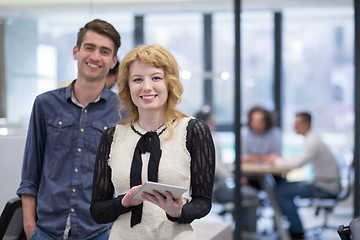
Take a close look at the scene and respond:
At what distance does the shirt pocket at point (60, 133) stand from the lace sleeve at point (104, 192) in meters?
0.38

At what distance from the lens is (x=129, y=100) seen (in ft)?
5.82

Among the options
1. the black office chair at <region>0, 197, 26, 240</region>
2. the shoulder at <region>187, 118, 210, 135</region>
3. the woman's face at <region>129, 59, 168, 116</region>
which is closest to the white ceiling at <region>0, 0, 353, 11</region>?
the black office chair at <region>0, 197, 26, 240</region>

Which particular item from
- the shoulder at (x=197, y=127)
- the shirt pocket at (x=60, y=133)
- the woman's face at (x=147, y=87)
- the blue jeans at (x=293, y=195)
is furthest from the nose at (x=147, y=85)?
the blue jeans at (x=293, y=195)

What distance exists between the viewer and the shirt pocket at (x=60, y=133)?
2.06m

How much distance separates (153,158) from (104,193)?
0.21 meters

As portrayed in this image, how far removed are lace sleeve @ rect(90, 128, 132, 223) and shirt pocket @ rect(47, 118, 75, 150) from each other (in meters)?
0.38

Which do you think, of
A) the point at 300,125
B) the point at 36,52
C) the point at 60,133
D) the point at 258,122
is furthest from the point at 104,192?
the point at 258,122

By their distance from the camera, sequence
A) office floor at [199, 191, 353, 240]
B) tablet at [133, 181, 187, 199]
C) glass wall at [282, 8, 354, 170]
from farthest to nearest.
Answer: glass wall at [282, 8, 354, 170]
office floor at [199, 191, 353, 240]
tablet at [133, 181, 187, 199]

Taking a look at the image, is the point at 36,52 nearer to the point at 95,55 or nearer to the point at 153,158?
the point at 95,55

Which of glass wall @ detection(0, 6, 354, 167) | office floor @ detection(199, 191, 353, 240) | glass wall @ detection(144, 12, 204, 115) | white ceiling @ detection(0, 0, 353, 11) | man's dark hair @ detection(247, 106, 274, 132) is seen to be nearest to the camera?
glass wall @ detection(0, 6, 354, 167)

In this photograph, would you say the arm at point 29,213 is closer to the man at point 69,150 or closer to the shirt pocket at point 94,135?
the man at point 69,150

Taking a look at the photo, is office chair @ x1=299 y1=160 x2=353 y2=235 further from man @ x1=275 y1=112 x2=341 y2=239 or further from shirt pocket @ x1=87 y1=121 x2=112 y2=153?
shirt pocket @ x1=87 y1=121 x2=112 y2=153

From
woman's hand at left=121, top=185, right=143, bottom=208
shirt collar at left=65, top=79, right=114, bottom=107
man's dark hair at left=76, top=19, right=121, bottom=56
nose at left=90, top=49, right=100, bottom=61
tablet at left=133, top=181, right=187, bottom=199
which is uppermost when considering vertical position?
man's dark hair at left=76, top=19, right=121, bottom=56

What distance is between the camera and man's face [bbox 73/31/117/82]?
2031mm
